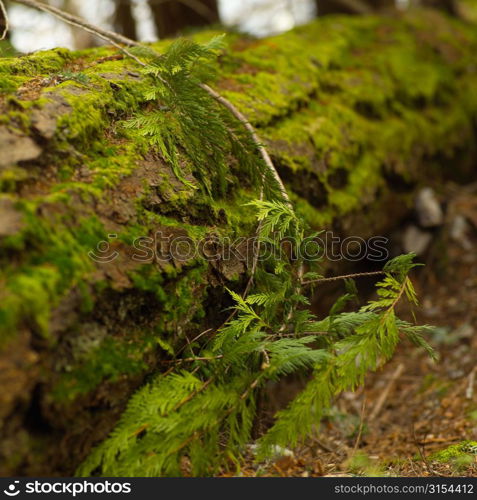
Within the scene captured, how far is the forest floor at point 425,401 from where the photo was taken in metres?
2.58

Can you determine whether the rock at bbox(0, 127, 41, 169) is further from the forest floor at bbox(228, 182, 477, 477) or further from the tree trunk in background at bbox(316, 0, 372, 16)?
the tree trunk in background at bbox(316, 0, 372, 16)

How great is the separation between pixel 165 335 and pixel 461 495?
5.10 ft

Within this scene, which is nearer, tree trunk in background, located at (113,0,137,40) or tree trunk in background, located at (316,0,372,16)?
tree trunk in background, located at (316,0,372,16)

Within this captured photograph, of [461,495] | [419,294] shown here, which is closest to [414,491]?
[461,495]

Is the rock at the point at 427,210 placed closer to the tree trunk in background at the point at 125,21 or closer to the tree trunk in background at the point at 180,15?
the tree trunk in background at the point at 180,15

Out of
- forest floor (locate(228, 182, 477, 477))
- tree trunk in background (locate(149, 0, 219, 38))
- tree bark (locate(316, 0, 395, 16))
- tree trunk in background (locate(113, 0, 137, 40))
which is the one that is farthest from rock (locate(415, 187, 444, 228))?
tree trunk in background (locate(113, 0, 137, 40))

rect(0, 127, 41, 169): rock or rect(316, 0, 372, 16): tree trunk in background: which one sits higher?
rect(316, 0, 372, 16): tree trunk in background

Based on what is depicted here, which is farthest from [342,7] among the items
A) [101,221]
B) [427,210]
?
[101,221]

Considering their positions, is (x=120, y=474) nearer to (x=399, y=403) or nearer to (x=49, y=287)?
(x=49, y=287)

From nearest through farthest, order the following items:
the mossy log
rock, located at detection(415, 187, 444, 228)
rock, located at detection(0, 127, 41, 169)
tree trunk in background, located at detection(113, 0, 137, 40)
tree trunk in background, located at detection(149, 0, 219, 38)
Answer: the mossy log
rock, located at detection(0, 127, 41, 169)
rock, located at detection(415, 187, 444, 228)
tree trunk in background, located at detection(149, 0, 219, 38)
tree trunk in background, located at detection(113, 0, 137, 40)

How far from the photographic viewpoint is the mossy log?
1.74 meters

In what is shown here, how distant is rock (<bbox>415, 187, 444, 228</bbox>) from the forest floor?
0.22m

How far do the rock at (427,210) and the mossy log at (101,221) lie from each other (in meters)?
1.49

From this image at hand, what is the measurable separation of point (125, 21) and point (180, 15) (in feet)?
3.81
